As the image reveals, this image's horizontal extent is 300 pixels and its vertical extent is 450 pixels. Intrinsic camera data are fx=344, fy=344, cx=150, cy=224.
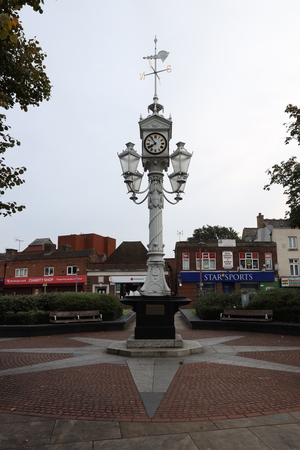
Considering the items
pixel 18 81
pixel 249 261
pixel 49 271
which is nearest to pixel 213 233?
pixel 249 261

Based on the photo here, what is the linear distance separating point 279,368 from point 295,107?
34.3ft

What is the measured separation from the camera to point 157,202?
33.3 ft

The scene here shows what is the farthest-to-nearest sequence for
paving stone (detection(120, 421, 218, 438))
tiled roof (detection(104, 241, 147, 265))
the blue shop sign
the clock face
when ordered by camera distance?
tiled roof (detection(104, 241, 147, 265)) < the blue shop sign < the clock face < paving stone (detection(120, 421, 218, 438))

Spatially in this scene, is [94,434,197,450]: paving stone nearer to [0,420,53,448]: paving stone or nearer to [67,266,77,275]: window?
[0,420,53,448]: paving stone

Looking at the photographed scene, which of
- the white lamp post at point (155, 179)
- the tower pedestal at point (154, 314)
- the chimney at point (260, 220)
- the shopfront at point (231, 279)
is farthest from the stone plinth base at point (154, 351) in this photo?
the chimney at point (260, 220)

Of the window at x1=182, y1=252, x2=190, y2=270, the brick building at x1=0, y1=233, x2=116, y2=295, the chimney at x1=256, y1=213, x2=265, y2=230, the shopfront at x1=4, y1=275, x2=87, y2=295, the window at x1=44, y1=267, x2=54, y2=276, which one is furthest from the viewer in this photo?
the chimney at x1=256, y1=213, x2=265, y2=230

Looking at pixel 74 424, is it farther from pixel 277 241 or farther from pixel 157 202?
pixel 277 241

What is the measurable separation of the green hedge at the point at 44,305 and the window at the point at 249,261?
95.3ft

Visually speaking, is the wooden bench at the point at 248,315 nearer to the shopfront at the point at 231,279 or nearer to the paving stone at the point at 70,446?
the paving stone at the point at 70,446

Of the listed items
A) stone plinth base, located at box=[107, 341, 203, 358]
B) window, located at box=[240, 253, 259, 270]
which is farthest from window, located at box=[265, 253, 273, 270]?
stone plinth base, located at box=[107, 341, 203, 358]

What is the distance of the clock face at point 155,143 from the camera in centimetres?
1057

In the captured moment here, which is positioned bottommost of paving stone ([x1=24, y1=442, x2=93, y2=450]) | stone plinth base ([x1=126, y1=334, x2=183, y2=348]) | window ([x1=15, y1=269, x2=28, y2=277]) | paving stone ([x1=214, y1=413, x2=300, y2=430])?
paving stone ([x1=24, y1=442, x2=93, y2=450])

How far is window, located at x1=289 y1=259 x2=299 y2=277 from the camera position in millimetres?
41312

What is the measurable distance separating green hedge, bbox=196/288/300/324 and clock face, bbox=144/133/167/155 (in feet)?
24.1
